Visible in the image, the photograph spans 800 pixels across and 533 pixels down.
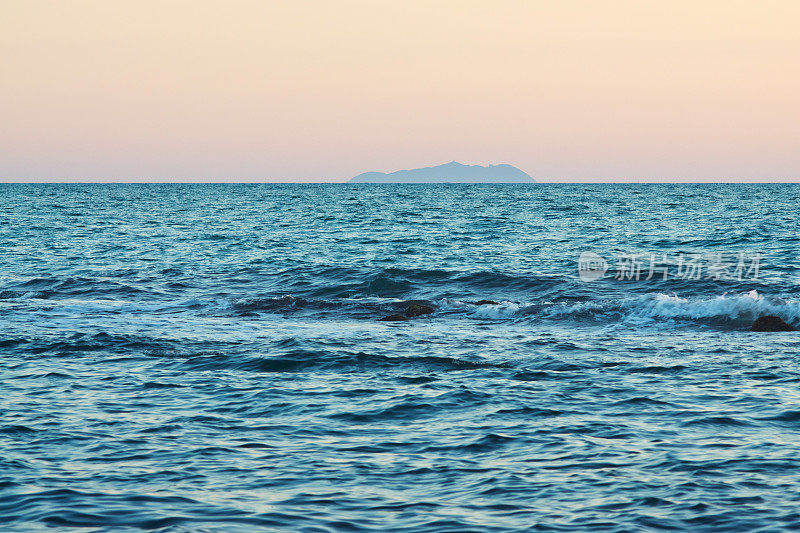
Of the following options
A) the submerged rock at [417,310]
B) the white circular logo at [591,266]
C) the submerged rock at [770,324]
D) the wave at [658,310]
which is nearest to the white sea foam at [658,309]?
the wave at [658,310]

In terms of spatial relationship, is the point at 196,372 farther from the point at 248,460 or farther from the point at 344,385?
the point at 248,460

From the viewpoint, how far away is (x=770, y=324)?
2014cm

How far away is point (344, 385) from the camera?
14.6m

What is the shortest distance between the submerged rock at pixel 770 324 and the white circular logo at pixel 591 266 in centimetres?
1160

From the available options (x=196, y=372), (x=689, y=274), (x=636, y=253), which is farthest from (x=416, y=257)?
(x=196, y=372)

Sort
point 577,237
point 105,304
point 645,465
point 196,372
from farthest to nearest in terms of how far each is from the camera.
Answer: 1. point 577,237
2. point 105,304
3. point 196,372
4. point 645,465

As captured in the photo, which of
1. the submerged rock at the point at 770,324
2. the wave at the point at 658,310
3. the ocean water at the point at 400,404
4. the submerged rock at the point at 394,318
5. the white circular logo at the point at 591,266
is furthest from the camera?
the white circular logo at the point at 591,266

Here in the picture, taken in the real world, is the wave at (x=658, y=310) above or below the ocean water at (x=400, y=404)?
above

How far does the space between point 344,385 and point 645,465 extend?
580 cm

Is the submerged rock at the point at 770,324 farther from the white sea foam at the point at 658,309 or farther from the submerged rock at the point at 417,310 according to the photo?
the submerged rock at the point at 417,310

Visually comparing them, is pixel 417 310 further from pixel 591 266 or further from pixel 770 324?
pixel 591 266

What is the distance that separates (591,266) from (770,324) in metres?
16.5

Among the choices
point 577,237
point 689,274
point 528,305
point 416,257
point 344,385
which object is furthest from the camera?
point 577,237

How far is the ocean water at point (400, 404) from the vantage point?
29.7 feet
